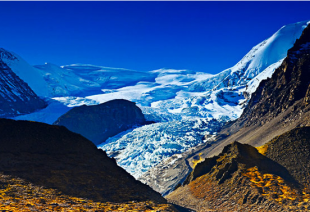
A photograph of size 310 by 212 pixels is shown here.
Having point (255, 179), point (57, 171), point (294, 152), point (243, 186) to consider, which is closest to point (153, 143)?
point (294, 152)

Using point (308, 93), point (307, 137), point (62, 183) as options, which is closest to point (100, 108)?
point (308, 93)

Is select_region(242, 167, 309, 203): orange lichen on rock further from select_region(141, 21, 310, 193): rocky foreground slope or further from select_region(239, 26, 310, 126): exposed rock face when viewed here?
select_region(239, 26, 310, 126): exposed rock face

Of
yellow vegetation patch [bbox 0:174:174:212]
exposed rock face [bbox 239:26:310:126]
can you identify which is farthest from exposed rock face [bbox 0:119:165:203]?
exposed rock face [bbox 239:26:310:126]

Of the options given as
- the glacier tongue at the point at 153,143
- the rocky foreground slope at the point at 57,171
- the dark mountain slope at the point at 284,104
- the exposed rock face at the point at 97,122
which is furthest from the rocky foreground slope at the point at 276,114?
the exposed rock face at the point at 97,122

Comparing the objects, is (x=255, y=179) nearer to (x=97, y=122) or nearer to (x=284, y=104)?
(x=284, y=104)

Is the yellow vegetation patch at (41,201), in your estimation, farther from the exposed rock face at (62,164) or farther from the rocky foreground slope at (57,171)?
the exposed rock face at (62,164)

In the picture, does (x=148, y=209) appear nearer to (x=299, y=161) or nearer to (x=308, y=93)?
(x=299, y=161)
